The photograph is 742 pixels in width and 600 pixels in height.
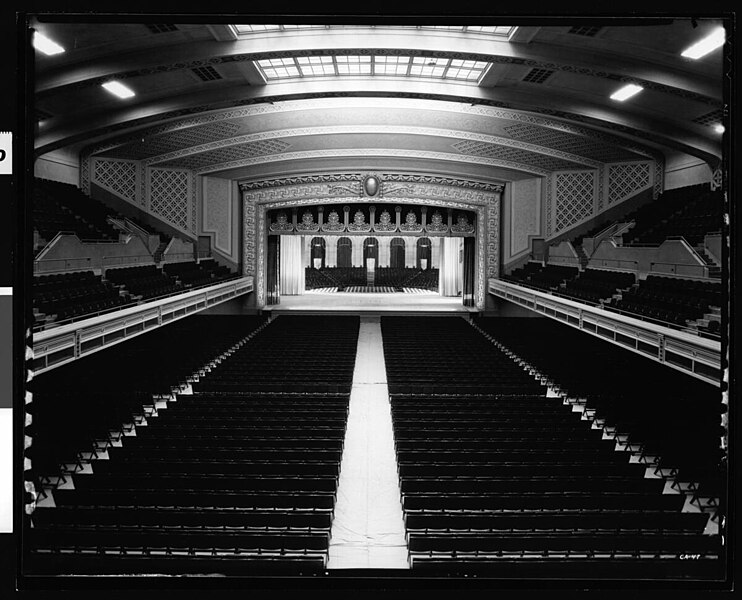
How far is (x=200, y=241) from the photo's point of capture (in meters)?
18.1

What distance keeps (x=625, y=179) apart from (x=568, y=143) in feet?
7.10

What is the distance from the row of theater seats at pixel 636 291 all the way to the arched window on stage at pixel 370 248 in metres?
14.4

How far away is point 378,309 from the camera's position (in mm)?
22266

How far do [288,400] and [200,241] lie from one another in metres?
10.1

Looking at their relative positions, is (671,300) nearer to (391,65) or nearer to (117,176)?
(391,65)

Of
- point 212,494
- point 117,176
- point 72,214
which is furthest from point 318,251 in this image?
point 212,494

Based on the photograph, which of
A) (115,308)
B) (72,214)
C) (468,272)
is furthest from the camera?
(468,272)

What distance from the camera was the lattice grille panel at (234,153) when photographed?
1778cm

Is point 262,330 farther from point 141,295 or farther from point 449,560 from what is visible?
point 449,560

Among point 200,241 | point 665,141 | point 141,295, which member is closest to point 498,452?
point 141,295

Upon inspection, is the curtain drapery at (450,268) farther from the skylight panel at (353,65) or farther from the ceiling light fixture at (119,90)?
the ceiling light fixture at (119,90)

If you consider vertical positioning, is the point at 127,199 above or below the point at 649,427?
above

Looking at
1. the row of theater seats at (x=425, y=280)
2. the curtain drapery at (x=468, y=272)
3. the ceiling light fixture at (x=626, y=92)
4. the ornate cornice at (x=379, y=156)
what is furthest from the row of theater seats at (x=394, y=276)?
the ceiling light fixture at (x=626, y=92)

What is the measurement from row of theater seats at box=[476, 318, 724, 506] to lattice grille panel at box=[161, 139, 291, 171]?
9.17 m
